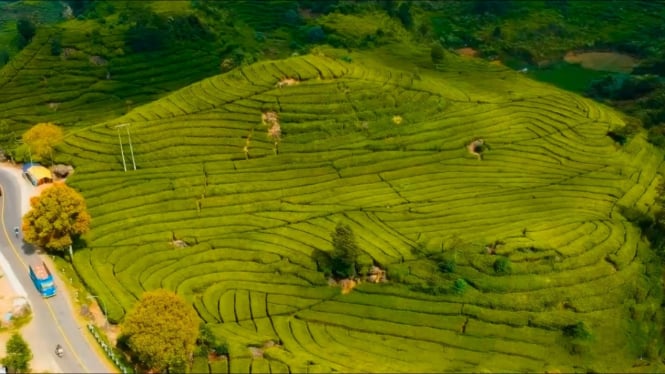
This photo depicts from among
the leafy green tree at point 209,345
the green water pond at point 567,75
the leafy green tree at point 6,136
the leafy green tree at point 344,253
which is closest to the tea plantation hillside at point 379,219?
the leafy green tree at point 209,345

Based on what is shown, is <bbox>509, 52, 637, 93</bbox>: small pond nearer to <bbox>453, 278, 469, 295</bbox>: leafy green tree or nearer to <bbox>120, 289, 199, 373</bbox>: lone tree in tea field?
<bbox>453, 278, 469, 295</bbox>: leafy green tree

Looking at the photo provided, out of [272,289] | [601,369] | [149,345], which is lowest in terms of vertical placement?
[601,369]

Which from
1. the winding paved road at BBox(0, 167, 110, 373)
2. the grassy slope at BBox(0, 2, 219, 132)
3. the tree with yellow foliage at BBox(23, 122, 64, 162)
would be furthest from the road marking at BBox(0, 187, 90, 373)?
the grassy slope at BBox(0, 2, 219, 132)

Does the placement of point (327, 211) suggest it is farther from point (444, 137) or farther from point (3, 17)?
point (3, 17)

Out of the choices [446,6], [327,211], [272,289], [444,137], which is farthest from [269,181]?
[446,6]

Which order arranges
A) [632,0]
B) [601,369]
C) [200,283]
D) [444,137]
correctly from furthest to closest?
[632,0] < [444,137] < [200,283] < [601,369]

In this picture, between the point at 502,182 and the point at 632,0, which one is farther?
the point at 632,0

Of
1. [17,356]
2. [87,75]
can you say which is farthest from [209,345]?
[87,75]
